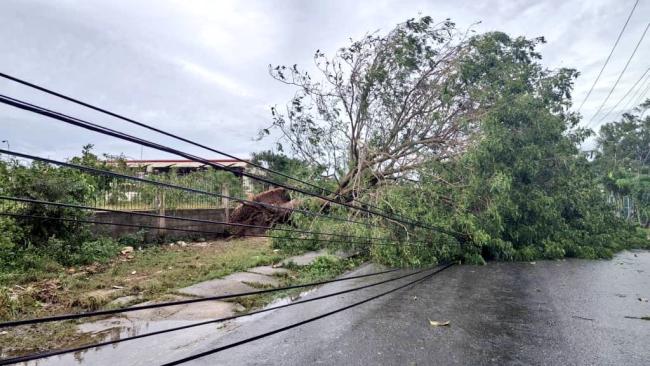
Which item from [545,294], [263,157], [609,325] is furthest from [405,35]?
[263,157]

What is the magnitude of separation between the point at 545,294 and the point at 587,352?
1.85 metres

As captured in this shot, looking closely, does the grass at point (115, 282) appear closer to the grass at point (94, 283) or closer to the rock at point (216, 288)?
the grass at point (94, 283)

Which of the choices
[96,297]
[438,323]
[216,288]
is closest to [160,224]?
[216,288]

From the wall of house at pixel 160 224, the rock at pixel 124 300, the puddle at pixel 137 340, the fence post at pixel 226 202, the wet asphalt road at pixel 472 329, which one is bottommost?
the wet asphalt road at pixel 472 329

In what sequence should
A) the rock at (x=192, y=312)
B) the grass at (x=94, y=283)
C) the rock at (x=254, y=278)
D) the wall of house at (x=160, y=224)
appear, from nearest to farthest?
the grass at (x=94, y=283)
the rock at (x=192, y=312)
the rock at (x=254, y=278)
the wall of house at (x=160, y=224)

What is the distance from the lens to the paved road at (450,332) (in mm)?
2828

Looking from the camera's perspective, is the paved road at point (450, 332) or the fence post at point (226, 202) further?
the fence post at point (226, 202)

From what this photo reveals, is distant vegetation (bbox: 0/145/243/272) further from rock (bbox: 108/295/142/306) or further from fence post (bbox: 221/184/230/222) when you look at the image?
fence post (bbox: 221/184/230/222)

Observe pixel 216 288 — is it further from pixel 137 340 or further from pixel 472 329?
pixel 472 329

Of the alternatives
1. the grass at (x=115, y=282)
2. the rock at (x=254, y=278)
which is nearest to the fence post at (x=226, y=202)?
the grass at (x=115, y=282)

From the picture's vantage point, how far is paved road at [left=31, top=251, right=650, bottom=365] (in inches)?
111

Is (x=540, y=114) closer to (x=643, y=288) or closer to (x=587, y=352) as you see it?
(x=643, y=288)

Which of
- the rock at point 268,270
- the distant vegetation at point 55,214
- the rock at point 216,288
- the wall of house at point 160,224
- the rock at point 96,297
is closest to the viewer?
the rock at point 96,297

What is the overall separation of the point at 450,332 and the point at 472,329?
23 centimetres
